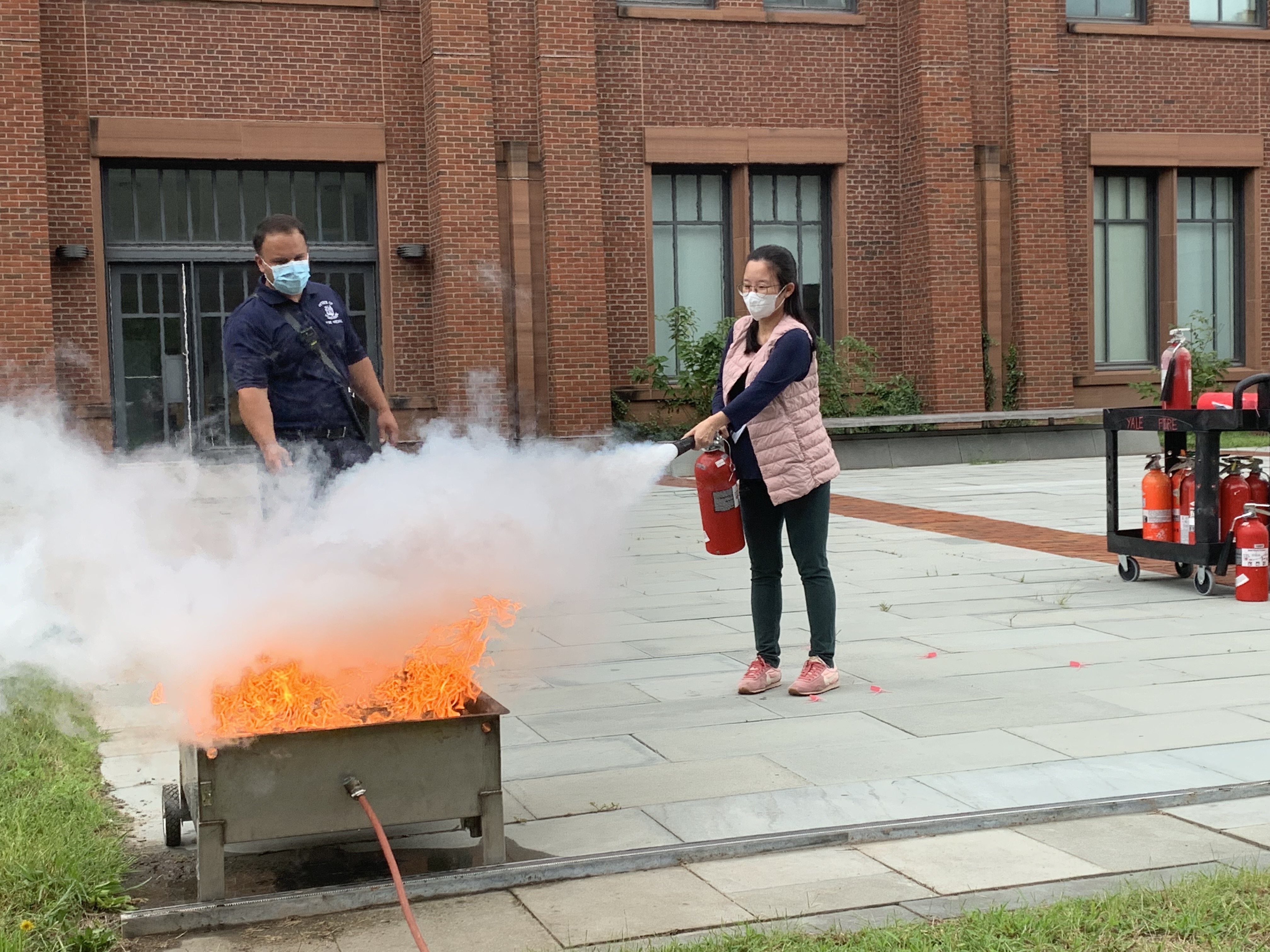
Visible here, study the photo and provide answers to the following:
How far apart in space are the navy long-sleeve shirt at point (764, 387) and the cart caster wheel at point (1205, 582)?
4.14 m

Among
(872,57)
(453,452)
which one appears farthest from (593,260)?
(453,452)

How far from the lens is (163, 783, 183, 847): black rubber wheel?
464 cm

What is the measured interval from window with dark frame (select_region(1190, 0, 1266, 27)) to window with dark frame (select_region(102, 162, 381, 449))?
1565cm

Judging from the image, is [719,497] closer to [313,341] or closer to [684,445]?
[684,445]

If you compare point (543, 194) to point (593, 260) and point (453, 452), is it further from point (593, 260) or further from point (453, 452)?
point (453, 452)

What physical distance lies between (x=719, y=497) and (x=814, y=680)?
0.99 meters

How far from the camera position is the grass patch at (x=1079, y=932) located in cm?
362

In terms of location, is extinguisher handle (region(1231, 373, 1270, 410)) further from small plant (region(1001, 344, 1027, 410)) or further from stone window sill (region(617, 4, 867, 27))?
small plant (region(1001, 344, 1027, 410))

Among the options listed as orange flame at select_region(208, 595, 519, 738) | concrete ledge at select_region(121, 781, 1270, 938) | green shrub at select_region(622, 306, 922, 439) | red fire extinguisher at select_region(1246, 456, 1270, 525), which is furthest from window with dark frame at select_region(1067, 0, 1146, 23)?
orange flame at select_region(208, 595, 519, 738)

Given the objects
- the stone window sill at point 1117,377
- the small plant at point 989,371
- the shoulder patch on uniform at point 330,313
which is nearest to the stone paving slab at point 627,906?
the shoulder patch on uniform at point 330,313

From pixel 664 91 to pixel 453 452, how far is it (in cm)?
1796

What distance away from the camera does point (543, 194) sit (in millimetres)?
20797

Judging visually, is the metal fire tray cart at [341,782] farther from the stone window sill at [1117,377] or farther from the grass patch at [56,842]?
the stone window sill at [1117,377]

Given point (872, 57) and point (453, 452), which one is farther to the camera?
point (872, 57)
